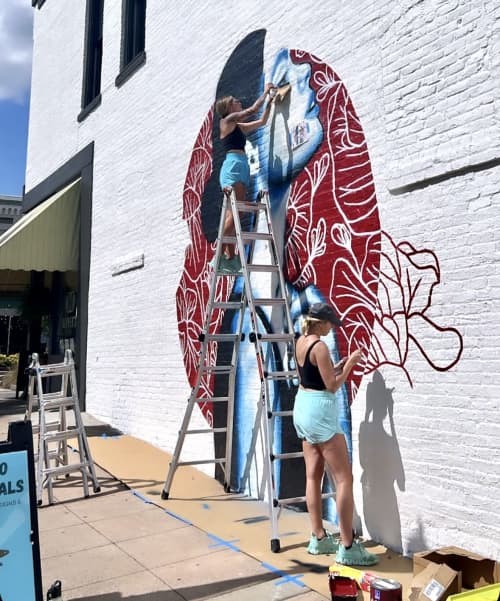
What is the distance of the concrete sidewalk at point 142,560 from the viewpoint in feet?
11.9

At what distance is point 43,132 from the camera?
13.5 metres

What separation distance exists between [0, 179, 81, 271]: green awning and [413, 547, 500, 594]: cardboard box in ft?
30.3

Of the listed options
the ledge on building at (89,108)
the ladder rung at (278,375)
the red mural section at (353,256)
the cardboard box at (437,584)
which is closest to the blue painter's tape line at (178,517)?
the ladder rung at (278,375)

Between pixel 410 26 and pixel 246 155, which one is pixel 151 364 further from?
pixel 410 26

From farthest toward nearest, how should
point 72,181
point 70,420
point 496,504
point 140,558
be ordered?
point 72,181 < point 70,420 < point 140,558 < point 496,504

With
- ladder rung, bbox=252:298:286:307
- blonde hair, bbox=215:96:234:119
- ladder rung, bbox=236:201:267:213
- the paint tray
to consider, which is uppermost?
blonde hair, bbox=215:96:234:119

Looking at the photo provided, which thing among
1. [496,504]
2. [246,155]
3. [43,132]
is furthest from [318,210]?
[43,132]

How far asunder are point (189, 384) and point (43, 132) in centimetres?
902

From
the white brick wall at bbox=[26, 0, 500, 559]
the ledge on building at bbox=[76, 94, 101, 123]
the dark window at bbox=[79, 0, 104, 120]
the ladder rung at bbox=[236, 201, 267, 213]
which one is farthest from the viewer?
the dark window at bbox=[79, 0, 104, 120]

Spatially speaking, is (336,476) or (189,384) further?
(189,384)

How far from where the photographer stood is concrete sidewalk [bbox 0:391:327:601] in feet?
11.9

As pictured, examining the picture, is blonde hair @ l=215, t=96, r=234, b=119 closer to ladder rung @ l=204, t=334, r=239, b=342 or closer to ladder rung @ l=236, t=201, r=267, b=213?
ladder rung @ l=236, t=201, r=267, b=213

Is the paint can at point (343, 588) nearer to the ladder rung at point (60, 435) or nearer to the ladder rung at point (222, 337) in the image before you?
the ladder rung at point (222, 337)

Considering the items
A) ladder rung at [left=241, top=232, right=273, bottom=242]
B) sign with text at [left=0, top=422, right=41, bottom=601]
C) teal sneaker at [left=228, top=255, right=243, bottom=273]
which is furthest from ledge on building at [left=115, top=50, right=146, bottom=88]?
sign with text at [left=0, top=422, right=41, bottom=601]
